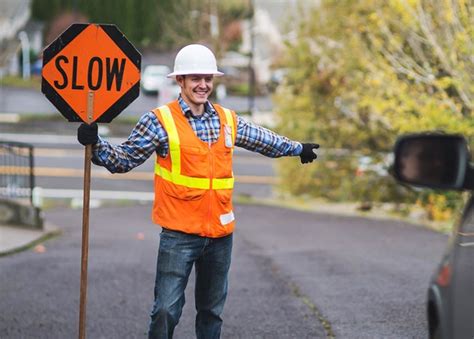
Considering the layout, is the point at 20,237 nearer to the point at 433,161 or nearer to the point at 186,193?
the point at 186,193

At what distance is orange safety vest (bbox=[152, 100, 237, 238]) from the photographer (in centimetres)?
598

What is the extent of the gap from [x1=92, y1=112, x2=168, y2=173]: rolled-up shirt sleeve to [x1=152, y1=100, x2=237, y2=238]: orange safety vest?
0.17 ft

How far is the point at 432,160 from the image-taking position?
3613 mm

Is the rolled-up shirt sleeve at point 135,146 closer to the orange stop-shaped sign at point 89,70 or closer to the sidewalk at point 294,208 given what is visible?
the orange stop-shaped sign at point 89,70

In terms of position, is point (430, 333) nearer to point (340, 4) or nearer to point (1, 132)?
point (340, 4)

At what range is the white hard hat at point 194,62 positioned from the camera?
6.10 meters

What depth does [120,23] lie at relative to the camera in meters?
62.6

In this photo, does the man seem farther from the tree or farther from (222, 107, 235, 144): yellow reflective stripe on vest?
the tree

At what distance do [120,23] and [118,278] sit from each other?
174 feet

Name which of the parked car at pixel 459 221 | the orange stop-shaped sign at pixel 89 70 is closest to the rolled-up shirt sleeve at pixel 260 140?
the orange stop-shaped sign at pixel 89 70

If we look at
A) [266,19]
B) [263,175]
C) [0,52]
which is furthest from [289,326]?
[266,19]

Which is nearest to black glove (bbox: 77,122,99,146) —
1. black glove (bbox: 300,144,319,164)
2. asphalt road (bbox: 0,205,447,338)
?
black glove (bbox: 300,144,319,164)

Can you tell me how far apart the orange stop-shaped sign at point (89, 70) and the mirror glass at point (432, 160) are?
314 centimetres

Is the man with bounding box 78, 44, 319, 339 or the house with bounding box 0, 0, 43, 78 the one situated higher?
the house with bounding box 0, 0, 43, 78
